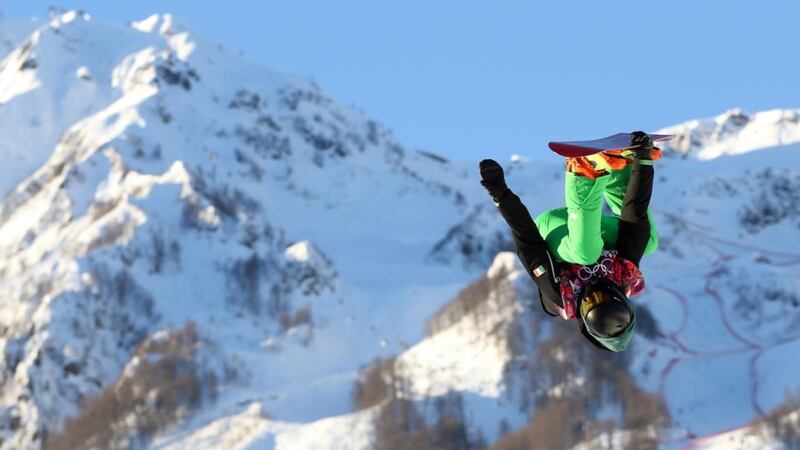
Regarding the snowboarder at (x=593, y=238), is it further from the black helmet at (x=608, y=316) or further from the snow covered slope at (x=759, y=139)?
the snow covered slope at (x=759, y=139)

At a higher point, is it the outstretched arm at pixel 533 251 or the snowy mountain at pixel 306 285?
the outstretched arm at pixel 533 251

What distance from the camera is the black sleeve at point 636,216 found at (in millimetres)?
11055

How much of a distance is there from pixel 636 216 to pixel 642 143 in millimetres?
1474

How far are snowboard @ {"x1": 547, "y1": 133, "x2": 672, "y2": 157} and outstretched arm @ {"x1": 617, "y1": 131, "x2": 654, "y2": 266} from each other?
4.8 inches

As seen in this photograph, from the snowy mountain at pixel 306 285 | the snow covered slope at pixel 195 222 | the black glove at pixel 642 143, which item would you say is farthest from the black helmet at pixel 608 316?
the snow covered slope at pixel 195 222

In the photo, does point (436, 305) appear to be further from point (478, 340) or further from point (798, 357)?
point (798, 357)

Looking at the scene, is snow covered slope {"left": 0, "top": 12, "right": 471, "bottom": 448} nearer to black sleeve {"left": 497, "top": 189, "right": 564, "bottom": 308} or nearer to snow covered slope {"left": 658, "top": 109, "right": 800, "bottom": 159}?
snow covered slope {"left": 658, "top": 109, "right": 800, "bottom": 159}

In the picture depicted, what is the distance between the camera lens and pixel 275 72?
7569 inches

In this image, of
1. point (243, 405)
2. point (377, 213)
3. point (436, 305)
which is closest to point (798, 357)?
point (436, 305)

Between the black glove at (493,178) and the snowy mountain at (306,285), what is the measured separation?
62.9 meters

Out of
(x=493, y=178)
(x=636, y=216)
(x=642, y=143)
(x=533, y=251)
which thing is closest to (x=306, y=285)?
(x=533, y=251)

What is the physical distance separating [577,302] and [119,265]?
102821 millimetres

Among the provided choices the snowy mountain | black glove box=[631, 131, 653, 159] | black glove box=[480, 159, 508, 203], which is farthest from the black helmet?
the snowy mountain

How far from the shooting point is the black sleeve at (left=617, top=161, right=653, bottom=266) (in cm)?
1105
